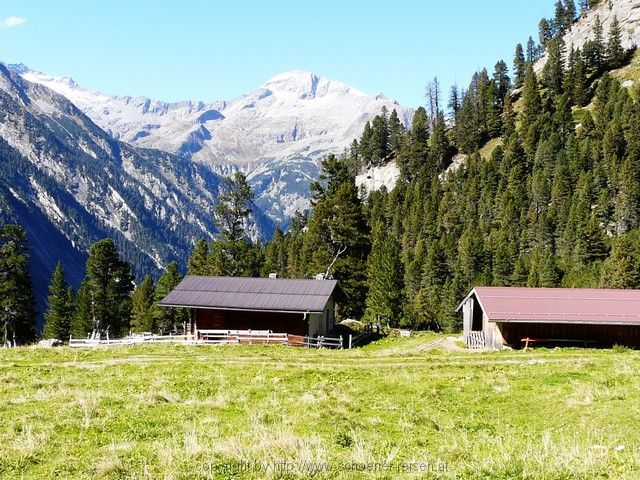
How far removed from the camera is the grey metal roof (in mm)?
49156

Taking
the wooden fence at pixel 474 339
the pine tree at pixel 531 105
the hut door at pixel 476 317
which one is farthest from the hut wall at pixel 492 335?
the pine tree at pixel 531 105

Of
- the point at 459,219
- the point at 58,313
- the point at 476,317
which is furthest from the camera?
the point at 459,219

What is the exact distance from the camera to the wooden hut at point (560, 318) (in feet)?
138

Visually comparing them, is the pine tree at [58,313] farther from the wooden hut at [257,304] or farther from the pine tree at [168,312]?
the wooden hut at [257,304]

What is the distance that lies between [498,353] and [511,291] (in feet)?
30.9

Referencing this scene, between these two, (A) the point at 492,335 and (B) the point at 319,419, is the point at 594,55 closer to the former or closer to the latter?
(A) the point at 492,335

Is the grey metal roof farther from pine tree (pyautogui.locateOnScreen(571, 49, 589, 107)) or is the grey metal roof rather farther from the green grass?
pine tree (pyautogui.locateOnScreen(571, 49, 589, 107))

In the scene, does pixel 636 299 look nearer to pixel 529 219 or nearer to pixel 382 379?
pixel 382 379

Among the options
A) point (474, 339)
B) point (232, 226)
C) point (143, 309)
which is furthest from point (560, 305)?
point (143, 309)

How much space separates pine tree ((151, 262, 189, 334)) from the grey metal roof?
3499cm

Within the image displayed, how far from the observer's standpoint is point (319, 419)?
52.4 feet

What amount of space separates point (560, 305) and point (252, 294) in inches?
1012

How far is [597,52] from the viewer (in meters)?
181

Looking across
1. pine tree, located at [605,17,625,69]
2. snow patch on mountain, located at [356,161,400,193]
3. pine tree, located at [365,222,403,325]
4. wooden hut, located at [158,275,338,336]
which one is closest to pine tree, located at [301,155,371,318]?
wooden hut, located at [158,275,338,336]
